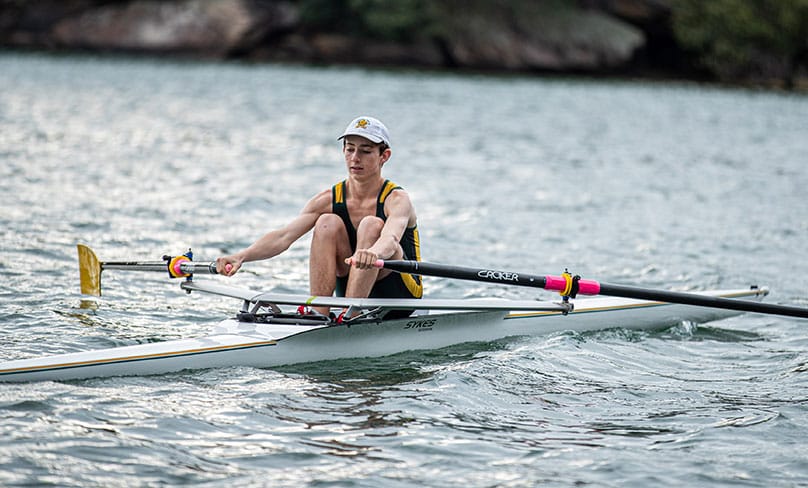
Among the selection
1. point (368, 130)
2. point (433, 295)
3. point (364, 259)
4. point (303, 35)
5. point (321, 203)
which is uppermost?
point (303, 35)

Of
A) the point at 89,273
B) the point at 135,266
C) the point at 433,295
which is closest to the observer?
the point at 135,266

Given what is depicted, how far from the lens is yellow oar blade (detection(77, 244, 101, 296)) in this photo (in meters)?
7.96

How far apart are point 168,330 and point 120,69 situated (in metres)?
37.5

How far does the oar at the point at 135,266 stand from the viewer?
7.32 meters

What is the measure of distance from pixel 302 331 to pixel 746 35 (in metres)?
49.8

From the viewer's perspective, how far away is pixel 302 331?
696 centimetres

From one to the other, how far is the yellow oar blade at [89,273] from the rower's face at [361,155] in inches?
92.0

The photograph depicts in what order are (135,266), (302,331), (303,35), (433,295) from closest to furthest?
(302,331) < (135,266) < (433,295) < (303,35)

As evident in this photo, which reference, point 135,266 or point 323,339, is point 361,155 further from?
point 135,266

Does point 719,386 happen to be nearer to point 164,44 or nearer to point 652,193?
point 652,193

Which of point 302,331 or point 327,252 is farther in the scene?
point 327,252

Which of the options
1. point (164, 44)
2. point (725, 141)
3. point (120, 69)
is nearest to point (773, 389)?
point (725, 141)

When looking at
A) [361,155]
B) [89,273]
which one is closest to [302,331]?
[361,155]

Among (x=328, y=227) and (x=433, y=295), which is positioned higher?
(x=328, y=227)
